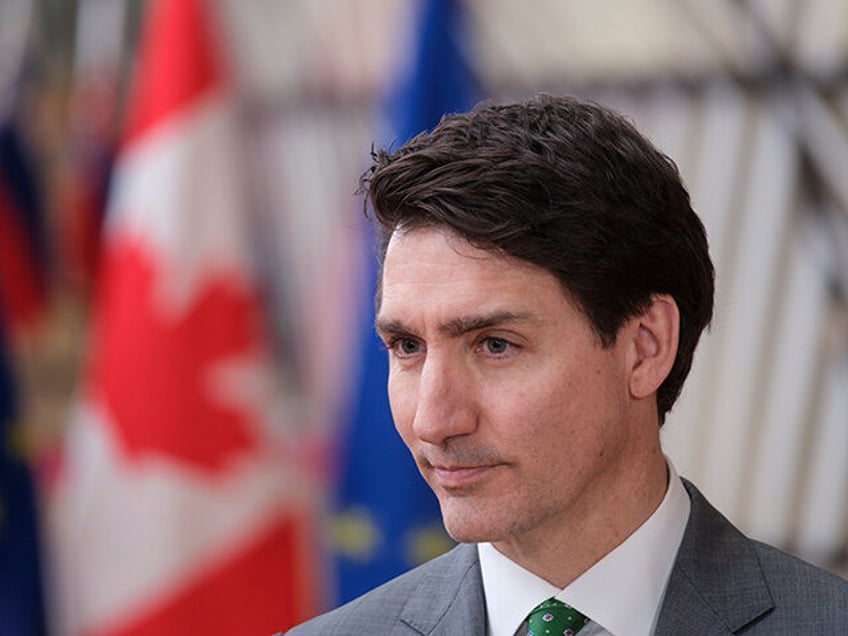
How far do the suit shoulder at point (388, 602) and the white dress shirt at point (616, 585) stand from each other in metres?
0.08

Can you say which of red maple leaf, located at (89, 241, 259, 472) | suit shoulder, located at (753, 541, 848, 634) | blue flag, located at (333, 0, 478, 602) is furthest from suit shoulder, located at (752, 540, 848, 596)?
red maple leaf, located at (89, 241, 259, 472)

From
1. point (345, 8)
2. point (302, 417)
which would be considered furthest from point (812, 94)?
point (302, 417)

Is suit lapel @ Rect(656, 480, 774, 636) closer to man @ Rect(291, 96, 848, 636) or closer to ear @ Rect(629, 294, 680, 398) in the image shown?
man @ Rect(291, 96, 848, 636)

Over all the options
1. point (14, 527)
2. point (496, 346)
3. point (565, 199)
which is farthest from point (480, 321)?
point (14, 527)

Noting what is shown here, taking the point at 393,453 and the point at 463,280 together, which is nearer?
the point at 463,280

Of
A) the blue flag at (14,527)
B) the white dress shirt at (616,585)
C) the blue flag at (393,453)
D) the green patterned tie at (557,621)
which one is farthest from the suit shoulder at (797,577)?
the blue flag at (14,527)

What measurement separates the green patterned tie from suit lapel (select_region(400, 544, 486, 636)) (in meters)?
0.10

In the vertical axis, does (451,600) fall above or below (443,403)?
below

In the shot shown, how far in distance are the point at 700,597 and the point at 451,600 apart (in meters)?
0.33

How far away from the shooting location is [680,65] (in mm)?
5586

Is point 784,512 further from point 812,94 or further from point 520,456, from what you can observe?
point 520,456

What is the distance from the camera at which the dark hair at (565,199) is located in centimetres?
185

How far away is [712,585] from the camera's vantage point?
6.34 feet

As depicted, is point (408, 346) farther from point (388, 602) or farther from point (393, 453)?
point (393, 453)
